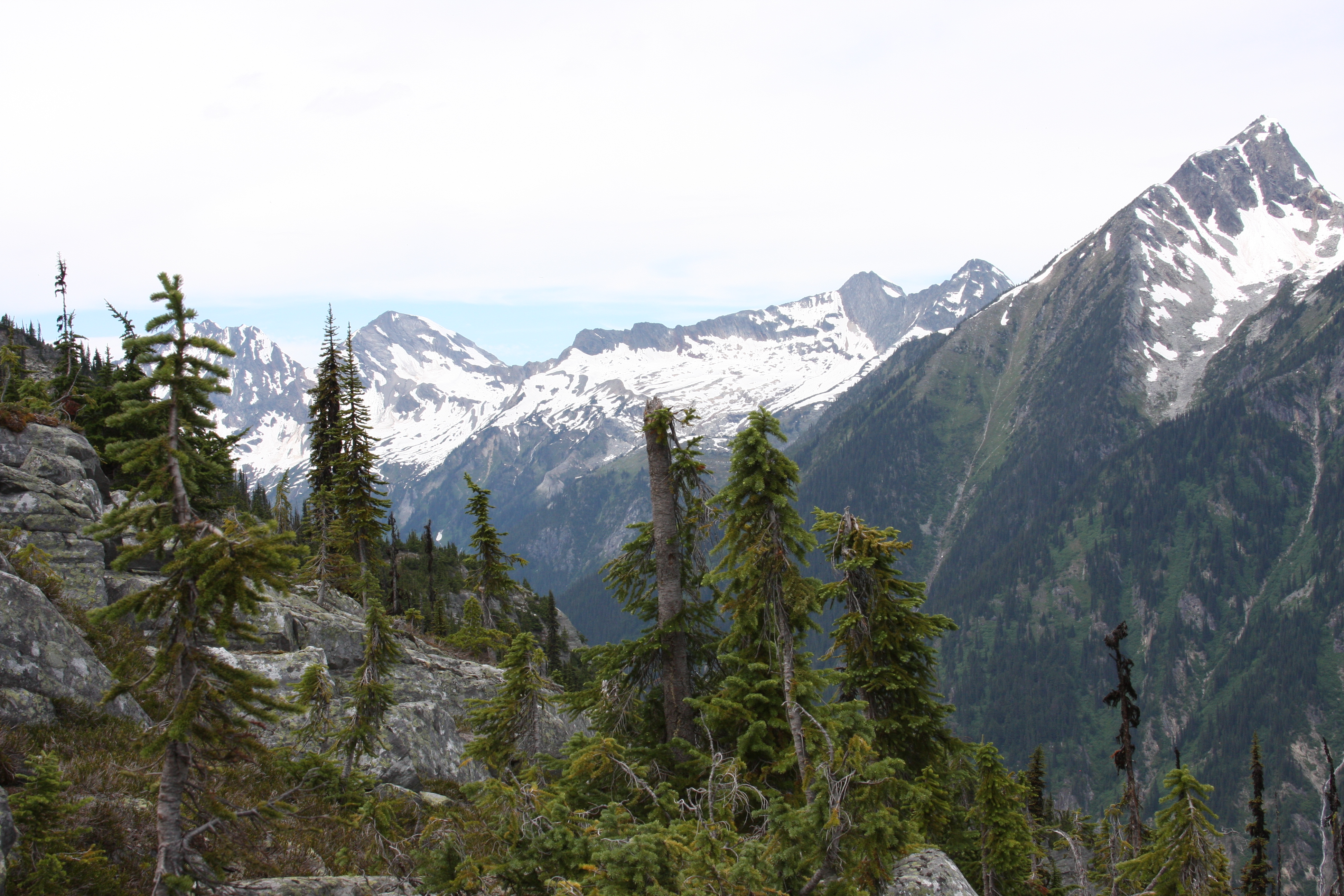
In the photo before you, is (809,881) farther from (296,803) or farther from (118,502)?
(118,502)

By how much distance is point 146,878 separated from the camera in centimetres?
1081

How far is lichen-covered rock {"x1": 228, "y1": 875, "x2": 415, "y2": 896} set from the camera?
35.1 feet

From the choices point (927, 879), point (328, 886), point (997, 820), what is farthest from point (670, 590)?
point (997, 820)

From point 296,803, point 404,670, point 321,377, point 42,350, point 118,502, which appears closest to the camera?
point 296,803

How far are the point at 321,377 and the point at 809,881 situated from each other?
5205cm

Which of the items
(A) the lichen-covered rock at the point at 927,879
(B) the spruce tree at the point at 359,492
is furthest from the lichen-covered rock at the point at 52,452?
(A) the lichen-covered rock at the point at 927,879

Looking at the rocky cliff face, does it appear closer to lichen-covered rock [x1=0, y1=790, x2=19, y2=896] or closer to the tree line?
the tree line

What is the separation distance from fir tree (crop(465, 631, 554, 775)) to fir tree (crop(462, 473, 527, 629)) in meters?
20.6

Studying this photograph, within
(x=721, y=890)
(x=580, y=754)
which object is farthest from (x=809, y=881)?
(x=580, y=754)

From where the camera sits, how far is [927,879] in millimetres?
13453

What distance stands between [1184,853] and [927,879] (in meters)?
10.4

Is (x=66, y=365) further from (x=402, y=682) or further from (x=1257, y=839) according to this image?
(x=1257, y=839)

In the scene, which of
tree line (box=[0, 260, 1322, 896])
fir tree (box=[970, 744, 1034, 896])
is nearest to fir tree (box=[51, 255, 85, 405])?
tree line (box=[0, 260, 1322, 896])

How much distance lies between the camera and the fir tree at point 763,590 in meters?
15.8
